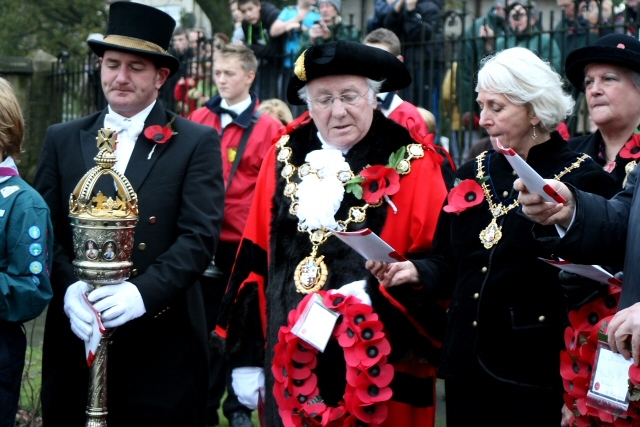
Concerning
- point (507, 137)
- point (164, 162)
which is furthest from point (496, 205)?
point (164, 162)

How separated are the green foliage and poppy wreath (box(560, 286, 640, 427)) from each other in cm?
1542

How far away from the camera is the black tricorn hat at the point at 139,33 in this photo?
15.7ft

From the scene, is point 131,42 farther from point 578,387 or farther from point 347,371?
point 578,387

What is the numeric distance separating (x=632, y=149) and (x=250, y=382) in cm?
206

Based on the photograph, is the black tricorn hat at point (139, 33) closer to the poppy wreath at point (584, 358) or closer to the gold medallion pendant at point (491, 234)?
the gold medallion pendant at point (491, 234)

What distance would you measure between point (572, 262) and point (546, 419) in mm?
803

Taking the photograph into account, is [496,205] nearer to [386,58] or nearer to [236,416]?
[386,58]

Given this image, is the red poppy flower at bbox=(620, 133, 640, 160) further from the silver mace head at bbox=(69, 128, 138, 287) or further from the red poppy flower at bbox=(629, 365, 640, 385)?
the silver mace head at bbox=(69, 128, 138, 287)

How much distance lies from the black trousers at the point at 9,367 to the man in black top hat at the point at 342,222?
3.02 ft

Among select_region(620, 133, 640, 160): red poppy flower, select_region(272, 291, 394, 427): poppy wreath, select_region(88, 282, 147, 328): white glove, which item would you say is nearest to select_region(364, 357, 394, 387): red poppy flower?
select_region(272, 291, 394, 427): poppy wreath

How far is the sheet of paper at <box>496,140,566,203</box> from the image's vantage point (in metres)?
3.22

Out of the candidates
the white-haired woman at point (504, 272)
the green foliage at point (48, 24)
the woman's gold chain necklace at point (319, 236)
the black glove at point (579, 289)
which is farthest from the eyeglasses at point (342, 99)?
the green foliage at point (48, 24)

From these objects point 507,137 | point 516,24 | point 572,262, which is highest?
point 516,24

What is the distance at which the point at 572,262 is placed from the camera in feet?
11.5
